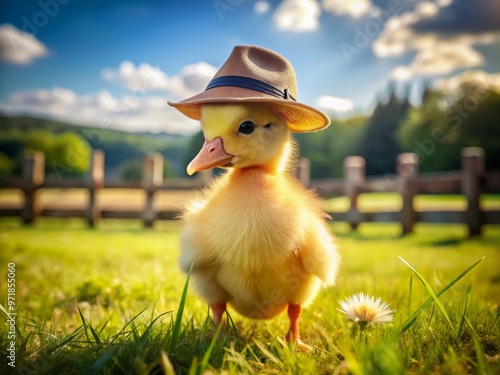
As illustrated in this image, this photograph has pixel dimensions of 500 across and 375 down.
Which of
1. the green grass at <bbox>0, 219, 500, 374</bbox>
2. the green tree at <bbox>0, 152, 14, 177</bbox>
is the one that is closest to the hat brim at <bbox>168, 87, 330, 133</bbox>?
Answer: the green grass at <bbox>0, 219, 500, 374</bbox>

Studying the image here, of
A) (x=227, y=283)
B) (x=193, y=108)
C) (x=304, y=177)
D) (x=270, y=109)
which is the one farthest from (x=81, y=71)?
(x=304, y=177)

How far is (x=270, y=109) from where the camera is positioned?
122 centimetres

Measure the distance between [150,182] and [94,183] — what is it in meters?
0.92

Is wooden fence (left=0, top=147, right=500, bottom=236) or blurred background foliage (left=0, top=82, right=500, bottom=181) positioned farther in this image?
wooden fence (left=0, top=147, right=500, bottom=236)

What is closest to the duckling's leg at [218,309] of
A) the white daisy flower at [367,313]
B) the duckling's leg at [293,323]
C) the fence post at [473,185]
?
the duckling's leg at [293,323]

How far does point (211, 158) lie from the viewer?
1.15 metres

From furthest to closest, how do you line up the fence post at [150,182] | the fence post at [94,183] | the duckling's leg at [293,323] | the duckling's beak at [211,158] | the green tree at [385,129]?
1. the fence post at [94,183]
2. the fence post at [150,182]
3. the green tree at [385,129]
4. the duckling's leg at [293,323]
5. the duckling's beak at [211,158]

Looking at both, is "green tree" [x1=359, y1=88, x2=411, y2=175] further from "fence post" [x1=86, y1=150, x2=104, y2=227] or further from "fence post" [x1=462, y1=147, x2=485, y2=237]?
"fence post" [x1=86, y1=150, x2=104, y2=227]

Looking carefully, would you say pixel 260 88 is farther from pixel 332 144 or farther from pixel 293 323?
pixel 332 144

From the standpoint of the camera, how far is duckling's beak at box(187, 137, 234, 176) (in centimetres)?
114

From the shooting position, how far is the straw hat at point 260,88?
1.16 m

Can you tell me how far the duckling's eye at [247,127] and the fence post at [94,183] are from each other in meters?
6.01

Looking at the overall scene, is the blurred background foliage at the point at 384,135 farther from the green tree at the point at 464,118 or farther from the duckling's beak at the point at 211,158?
the duckling's beak at the point at 211,158

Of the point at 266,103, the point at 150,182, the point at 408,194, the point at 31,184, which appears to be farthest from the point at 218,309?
the point at 31,184
